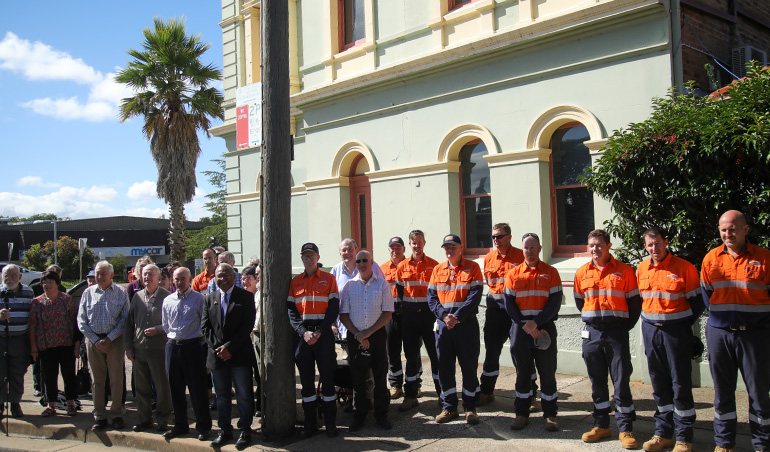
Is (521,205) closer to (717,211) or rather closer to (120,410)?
(717,211)

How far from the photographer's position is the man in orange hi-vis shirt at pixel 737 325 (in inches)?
192

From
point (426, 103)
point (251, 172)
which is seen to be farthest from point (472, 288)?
point (251, 172)

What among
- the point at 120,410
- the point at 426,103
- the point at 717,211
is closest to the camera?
the point at 717,211

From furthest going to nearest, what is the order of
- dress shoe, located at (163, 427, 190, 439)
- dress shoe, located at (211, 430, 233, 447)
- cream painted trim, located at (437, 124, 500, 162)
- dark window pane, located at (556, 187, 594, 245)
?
cream painted trim, located at (437, 124, 500, 162) → dark window pane, located at (556, 187, 594, 245) → dress shoe, located at (163, 427, 190, 439) → dress shoe, located at (211, 430, 233, 447)

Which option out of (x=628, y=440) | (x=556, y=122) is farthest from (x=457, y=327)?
(x=556, y=122)

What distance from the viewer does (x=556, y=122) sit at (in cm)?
887

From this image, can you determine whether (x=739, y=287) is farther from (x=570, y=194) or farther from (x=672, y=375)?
(x=570, y=194)

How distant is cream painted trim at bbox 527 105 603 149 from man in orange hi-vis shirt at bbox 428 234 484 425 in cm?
312

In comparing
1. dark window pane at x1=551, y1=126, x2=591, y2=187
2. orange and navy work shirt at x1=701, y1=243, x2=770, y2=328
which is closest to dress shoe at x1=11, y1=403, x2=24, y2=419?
dark window pane at x1=551, y1=126, x2=591, y2=187

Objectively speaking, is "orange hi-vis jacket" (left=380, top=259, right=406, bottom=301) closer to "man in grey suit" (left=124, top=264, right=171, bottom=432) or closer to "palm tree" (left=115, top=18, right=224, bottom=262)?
"man in grey suit" (left=124, top=264, right=171, bottom=432)

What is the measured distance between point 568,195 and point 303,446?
5.33 metres

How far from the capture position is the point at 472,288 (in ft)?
21.3

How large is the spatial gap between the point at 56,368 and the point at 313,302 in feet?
13.0

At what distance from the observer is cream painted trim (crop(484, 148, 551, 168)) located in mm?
8992
